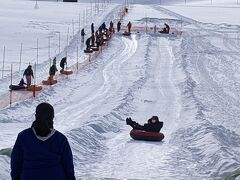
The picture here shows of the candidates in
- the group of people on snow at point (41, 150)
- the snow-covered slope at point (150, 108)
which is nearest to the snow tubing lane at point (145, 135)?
the snow-covered slope at point (150, 108)

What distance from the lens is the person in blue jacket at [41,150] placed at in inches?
217

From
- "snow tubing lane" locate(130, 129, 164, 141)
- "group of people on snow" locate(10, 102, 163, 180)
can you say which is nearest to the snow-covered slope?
"snow tubing lane" locate(130, 129, 164, 141)

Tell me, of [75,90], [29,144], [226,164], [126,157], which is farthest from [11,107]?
[29,144]

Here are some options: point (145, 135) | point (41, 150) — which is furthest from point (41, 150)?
point (145, 135)

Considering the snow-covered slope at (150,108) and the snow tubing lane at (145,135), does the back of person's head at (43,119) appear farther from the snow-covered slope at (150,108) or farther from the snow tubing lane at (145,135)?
the snow tubing lane at (145,135)

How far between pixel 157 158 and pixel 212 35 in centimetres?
3817

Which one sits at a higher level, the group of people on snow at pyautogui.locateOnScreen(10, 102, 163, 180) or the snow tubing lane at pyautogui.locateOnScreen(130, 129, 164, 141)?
the group of people on snow at pyautogui.locateOnScreen(10, 102, 163, 180)

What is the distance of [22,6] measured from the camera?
76875mm

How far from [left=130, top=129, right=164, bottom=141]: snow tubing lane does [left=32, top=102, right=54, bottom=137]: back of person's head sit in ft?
34.3

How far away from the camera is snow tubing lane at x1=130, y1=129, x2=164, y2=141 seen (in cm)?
1595

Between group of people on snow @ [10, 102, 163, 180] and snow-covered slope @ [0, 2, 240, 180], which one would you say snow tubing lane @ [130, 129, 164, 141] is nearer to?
snow-covered slope @ [0, 2, 240, 180]

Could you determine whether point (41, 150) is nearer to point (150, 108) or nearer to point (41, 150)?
point (41, 150)

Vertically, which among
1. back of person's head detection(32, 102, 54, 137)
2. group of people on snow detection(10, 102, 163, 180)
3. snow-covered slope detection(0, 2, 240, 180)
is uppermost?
back of person's head detection(32, 102, 54, 137)

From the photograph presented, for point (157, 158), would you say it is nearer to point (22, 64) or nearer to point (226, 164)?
point (226, 164)
